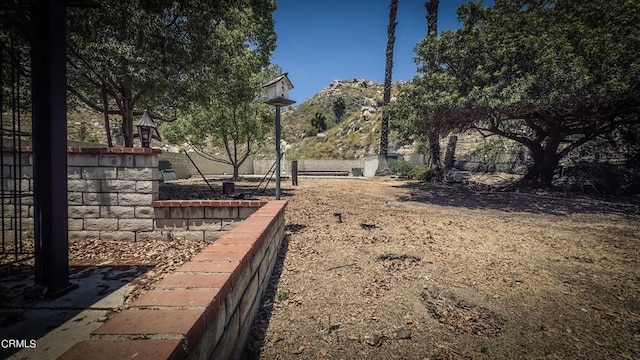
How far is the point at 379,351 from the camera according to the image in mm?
2100

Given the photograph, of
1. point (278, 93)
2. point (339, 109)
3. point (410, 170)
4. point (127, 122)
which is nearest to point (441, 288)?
point (278, 93)

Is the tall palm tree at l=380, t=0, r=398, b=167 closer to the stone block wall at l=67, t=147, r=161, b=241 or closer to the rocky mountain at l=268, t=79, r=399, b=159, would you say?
the rocky mountain at l=268, t=79, r=399, b=159

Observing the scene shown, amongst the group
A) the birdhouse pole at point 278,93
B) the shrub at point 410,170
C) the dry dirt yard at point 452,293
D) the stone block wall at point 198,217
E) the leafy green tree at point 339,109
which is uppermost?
the leafy green tree at point 339,109

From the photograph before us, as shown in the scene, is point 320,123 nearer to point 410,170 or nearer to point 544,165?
point 410,170

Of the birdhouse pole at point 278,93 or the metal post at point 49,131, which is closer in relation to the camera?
the metal post at point 49,131

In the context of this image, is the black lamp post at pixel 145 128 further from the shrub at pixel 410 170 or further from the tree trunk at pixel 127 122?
the shrub at pixel 410 170

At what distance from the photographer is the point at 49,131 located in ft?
7.58

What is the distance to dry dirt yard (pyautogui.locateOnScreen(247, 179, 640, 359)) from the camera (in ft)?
7.07

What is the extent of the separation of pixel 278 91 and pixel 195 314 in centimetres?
454

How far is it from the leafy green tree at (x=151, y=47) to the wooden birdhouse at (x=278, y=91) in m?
3.53

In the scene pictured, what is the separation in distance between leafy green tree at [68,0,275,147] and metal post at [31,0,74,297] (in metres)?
3.81

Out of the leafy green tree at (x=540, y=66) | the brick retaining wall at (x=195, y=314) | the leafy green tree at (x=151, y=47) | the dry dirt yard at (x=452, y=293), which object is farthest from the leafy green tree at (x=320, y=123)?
the brick retaining wall at (x=195, y=314)

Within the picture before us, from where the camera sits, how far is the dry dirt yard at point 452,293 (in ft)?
7.07

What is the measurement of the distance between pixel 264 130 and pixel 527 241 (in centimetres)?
1426
